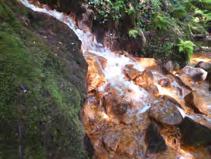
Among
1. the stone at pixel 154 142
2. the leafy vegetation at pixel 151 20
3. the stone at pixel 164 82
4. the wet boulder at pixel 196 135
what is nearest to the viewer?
the stone at pixel 154 142

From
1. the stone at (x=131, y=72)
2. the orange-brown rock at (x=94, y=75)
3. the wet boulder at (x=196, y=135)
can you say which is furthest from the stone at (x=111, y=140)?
the stone at (x=131, y=72)

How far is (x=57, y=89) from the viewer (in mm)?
3490

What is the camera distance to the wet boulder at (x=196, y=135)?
563 centimetres

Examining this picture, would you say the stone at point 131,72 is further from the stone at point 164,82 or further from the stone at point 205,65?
the stone at point 205,65

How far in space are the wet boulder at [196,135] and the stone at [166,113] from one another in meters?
0.22

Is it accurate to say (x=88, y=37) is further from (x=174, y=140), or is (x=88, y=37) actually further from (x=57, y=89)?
(x=57, y=89)

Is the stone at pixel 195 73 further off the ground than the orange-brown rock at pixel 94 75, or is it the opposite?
the orange-brown rock at pixel 94 75

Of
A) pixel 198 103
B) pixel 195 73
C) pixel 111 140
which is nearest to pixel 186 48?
pixel 195 73

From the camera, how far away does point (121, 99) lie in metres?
6.07

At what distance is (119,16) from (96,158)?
13.8 ft

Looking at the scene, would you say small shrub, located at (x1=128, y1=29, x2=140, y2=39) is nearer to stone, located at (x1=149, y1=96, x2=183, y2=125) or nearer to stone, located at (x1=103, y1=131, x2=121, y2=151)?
stone, located at (x1=149, y1=96, x2=183, y2=125)

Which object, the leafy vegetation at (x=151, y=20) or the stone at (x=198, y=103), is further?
the leafy vegetation at (x=151, y=20)

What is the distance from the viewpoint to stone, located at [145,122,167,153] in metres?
5.34

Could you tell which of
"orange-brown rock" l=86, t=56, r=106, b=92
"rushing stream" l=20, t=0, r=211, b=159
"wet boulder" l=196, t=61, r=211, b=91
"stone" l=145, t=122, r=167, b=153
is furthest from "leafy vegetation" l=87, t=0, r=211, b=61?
"stone" l=145, t=122, r=167, b=153
